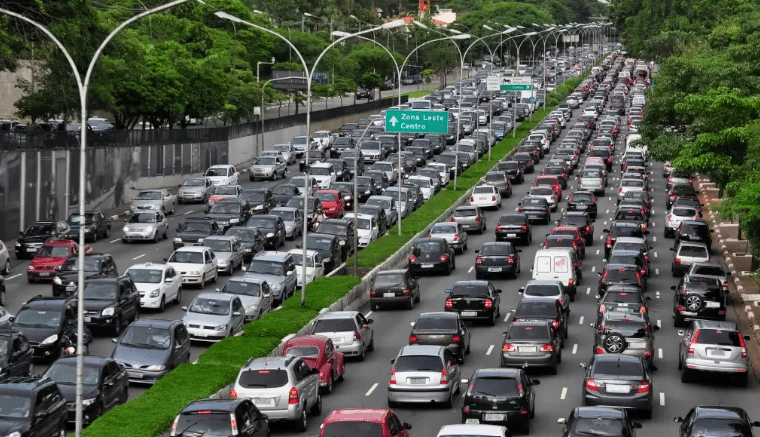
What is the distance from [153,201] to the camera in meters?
62.0

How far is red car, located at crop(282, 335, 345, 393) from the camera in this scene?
31062 millimetres

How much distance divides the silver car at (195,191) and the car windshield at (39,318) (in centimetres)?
3426

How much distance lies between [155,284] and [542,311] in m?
12.1

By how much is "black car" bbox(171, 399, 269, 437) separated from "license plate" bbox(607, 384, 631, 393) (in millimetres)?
8072

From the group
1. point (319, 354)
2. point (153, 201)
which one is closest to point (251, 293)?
point (319, 354)

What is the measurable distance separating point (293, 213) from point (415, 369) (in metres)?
28.8

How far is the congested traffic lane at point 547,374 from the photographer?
29.4m

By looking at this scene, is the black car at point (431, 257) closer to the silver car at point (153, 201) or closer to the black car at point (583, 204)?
the black car at point (583, 204)

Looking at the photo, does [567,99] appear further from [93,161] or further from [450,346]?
[450,346]

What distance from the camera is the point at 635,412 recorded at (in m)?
29.1

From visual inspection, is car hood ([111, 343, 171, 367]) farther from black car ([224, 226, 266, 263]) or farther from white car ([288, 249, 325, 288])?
black car ([224, 226, 266, 263])

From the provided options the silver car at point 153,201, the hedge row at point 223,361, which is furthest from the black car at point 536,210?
the silver car at point 153,201

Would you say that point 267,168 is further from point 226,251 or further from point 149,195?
point 226,251

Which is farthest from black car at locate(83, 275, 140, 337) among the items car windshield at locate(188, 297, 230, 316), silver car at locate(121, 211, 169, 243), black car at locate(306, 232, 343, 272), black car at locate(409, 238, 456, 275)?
silver car at locate(121, 211, 169, 243)
